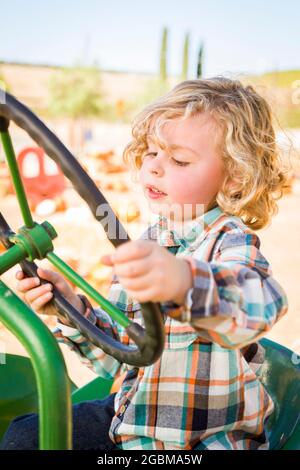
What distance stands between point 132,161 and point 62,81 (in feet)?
51.4

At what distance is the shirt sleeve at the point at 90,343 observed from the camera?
3.60ft

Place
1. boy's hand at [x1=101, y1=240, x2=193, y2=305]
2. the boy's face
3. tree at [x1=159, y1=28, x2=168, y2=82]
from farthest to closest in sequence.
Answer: tree at [x1=159, y1=28, x2=168, y2=82]
the boy's face
boy's hand at [x1=101, y1=240, x2=193, y2=305]

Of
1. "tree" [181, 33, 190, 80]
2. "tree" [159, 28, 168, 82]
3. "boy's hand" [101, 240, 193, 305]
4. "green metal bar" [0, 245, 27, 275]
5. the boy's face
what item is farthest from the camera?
"tree" [159, 28, 168, 82]

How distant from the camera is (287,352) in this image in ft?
3.96

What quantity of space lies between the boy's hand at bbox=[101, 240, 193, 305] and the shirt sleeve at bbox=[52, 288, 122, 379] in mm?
461

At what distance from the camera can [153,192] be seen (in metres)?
1.08

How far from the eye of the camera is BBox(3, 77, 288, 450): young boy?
1.00 metres

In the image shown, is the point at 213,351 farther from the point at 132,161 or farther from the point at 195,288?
the point at 132,161

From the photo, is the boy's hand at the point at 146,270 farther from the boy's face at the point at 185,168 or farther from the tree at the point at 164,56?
the tree at the point at 164,56

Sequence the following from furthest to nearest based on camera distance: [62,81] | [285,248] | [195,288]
A: 1. [62,81]
2. [285,248]
3. [195,288]

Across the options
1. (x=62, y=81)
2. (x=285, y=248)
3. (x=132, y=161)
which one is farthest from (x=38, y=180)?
(x=62, y=81)

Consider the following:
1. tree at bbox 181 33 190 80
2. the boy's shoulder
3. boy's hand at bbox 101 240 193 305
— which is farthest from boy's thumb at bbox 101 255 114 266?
tree at bbox 181 33 190 80

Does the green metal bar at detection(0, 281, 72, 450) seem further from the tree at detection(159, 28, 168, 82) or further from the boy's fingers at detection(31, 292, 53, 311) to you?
the tree at detection(159, 28, 168, 82)

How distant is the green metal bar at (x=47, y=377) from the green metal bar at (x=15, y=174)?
0.14 metres
